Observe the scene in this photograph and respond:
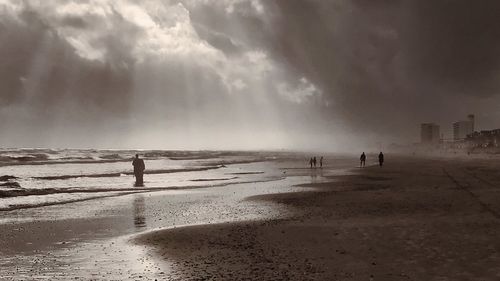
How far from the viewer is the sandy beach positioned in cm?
1009

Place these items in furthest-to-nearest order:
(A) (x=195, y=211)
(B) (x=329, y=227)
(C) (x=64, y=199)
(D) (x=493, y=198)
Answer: (C) (x=64, y=199) < (D) (x=493, y=198) < (A) (x=195, y=211) < (B) (x=329, y=227)

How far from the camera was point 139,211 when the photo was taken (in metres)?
21.3

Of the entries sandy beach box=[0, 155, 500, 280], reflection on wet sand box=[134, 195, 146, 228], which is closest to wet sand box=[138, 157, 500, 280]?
sandy beach box=[0, 155, 500, 280]

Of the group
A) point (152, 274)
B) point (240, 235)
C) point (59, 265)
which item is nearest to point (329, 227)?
point (240, 235)

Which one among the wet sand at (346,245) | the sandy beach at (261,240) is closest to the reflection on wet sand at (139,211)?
the sandy beach at (261,240)

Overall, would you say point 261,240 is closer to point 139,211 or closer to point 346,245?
point 346,245

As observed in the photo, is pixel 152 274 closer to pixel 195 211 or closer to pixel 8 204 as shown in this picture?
pixel 195 211

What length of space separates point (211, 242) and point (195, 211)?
24.5 feet

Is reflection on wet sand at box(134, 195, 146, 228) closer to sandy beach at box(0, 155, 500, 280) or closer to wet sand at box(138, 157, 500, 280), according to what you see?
sandy beach at box(0, 155, 500, 280)

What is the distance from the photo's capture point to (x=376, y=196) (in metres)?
25.2

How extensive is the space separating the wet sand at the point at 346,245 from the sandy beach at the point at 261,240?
0.03 metres

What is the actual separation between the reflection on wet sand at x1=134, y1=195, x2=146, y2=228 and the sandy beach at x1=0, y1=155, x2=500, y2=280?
0.06 m

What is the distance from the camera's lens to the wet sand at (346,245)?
985 centimetres

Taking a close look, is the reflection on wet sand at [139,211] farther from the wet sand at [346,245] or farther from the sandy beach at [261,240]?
the wet sand at [346,245]
